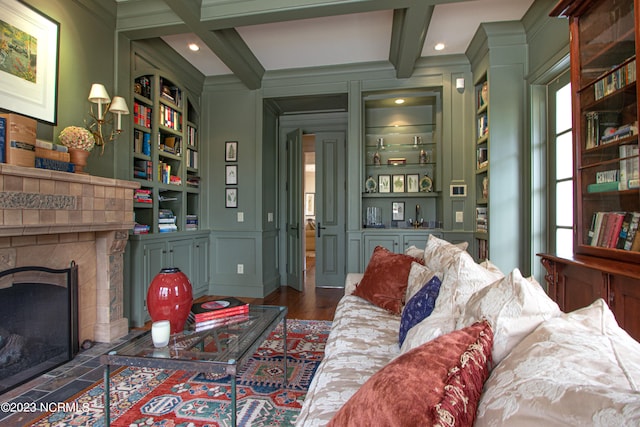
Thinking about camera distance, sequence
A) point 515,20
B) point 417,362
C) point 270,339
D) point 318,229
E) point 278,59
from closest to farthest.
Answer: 1. point 417,362
2. point 270,339
3. point 515,20
4. point 278,59
5. point 318,229

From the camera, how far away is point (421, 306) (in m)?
Result: 1.41

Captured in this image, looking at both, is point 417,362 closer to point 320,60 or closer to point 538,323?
point 538,323

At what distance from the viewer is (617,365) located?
1.75 feet

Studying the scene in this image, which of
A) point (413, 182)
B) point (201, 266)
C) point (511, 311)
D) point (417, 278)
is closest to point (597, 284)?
point (417, 278)

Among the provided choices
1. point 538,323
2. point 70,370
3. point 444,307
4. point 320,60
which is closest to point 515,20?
point 320,60

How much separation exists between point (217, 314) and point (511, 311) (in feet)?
4.91

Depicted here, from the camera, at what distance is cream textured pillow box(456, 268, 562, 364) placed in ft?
2.60

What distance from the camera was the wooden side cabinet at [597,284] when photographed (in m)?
1.49

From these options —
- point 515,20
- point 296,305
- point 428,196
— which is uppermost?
point 515,20

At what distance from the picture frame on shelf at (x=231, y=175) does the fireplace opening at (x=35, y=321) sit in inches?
87.2

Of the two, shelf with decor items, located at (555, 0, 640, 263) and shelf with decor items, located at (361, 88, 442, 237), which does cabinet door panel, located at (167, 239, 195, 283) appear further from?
shelf with decor items, located at (555, 0, 640, 263)

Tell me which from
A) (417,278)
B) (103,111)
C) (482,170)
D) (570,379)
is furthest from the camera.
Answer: (482,170)

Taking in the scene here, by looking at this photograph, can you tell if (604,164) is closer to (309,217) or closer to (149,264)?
(149,264)

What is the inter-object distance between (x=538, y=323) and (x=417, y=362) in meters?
0.35
